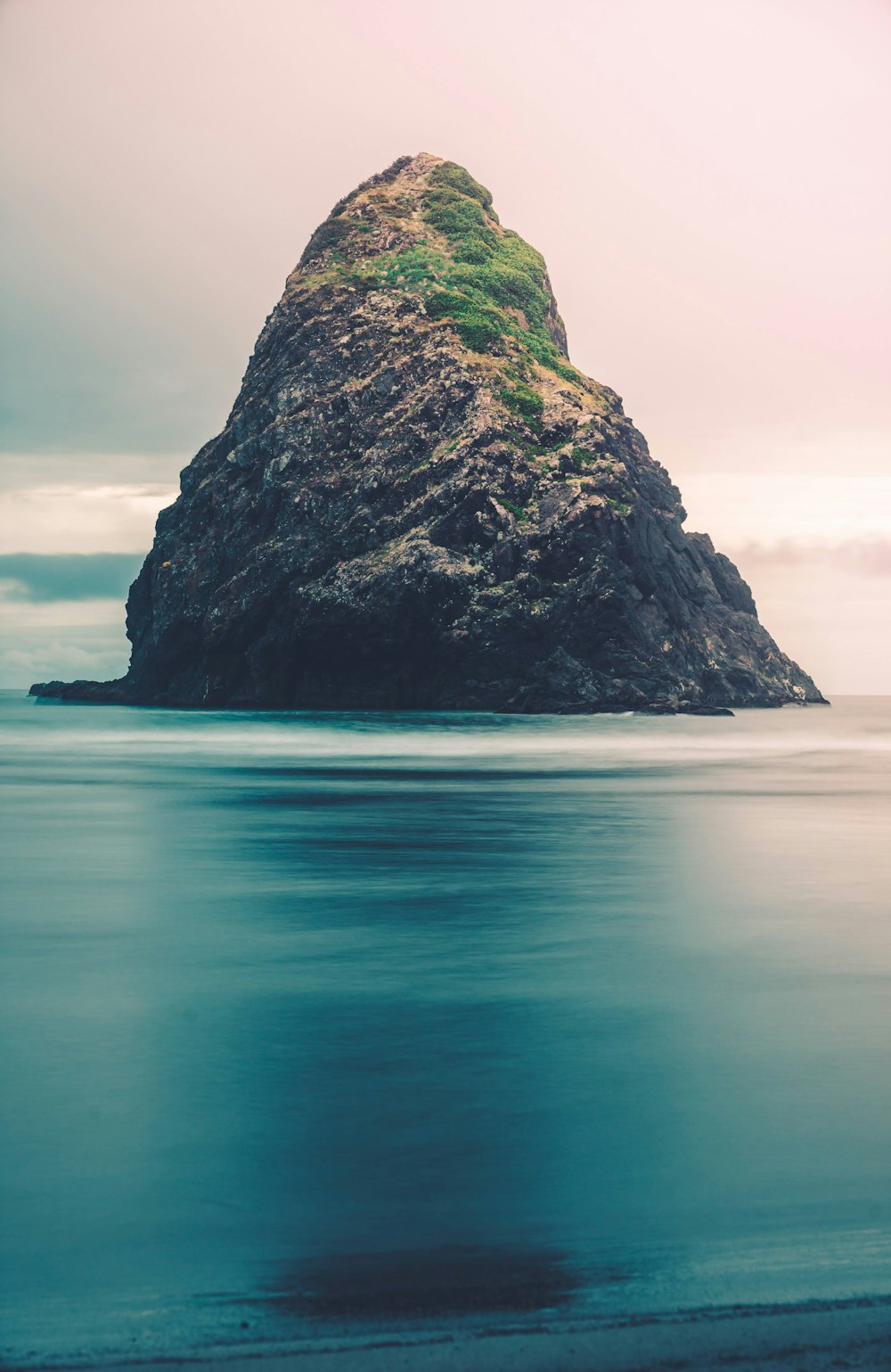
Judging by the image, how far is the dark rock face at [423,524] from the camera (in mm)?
106125

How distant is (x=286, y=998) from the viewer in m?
10.7

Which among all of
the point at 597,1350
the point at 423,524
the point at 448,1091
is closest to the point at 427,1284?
the point at 597,1350

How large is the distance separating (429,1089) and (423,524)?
10217cm

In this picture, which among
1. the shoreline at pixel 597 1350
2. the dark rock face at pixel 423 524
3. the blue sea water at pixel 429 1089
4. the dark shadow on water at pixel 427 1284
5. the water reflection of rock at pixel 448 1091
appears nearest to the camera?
the shoreline at pixel 597 1350

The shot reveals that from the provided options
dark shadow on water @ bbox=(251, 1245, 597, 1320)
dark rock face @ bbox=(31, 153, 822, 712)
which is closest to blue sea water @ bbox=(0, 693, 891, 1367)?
dark shadow on water @ bbox=(251, 1245, 597, 1320)

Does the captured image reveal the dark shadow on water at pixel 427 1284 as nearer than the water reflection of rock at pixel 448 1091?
Yes

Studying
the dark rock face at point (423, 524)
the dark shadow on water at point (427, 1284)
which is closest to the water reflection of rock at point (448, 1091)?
the dark shadow on water at point (427, 1284)

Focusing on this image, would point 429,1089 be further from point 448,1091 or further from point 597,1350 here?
point 597,1350

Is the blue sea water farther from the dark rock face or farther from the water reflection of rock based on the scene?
the dark rock face

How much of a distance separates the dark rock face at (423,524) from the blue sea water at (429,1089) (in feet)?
277

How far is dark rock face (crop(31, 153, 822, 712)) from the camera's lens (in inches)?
4178

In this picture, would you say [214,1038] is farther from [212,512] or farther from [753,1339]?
[212,512]

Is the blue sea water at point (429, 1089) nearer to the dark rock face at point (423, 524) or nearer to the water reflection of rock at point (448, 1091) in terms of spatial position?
the water reflection of rock at point (448, 1091)

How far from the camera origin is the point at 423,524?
4291 inches
